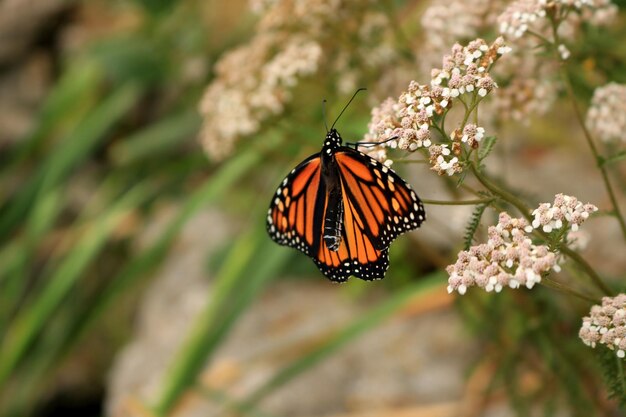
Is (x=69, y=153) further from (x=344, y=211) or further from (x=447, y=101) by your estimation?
(x=447, y=101)

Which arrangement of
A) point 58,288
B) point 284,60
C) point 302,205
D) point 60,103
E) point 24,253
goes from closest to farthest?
point 302,205, point 284,60, point 58,288, point 24,253, point 60,103

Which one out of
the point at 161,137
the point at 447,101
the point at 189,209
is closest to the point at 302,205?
the point at 447,101

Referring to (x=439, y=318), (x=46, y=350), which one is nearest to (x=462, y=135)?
(x=439, y=318)

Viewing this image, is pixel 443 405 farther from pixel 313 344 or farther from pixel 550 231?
pixel 550 231

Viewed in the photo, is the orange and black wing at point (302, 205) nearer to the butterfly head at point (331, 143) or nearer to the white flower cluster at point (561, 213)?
the butterfly head at point (331, 143)

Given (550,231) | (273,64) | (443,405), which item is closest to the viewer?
(550,231)

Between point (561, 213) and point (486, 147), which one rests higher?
point (486, 147)
